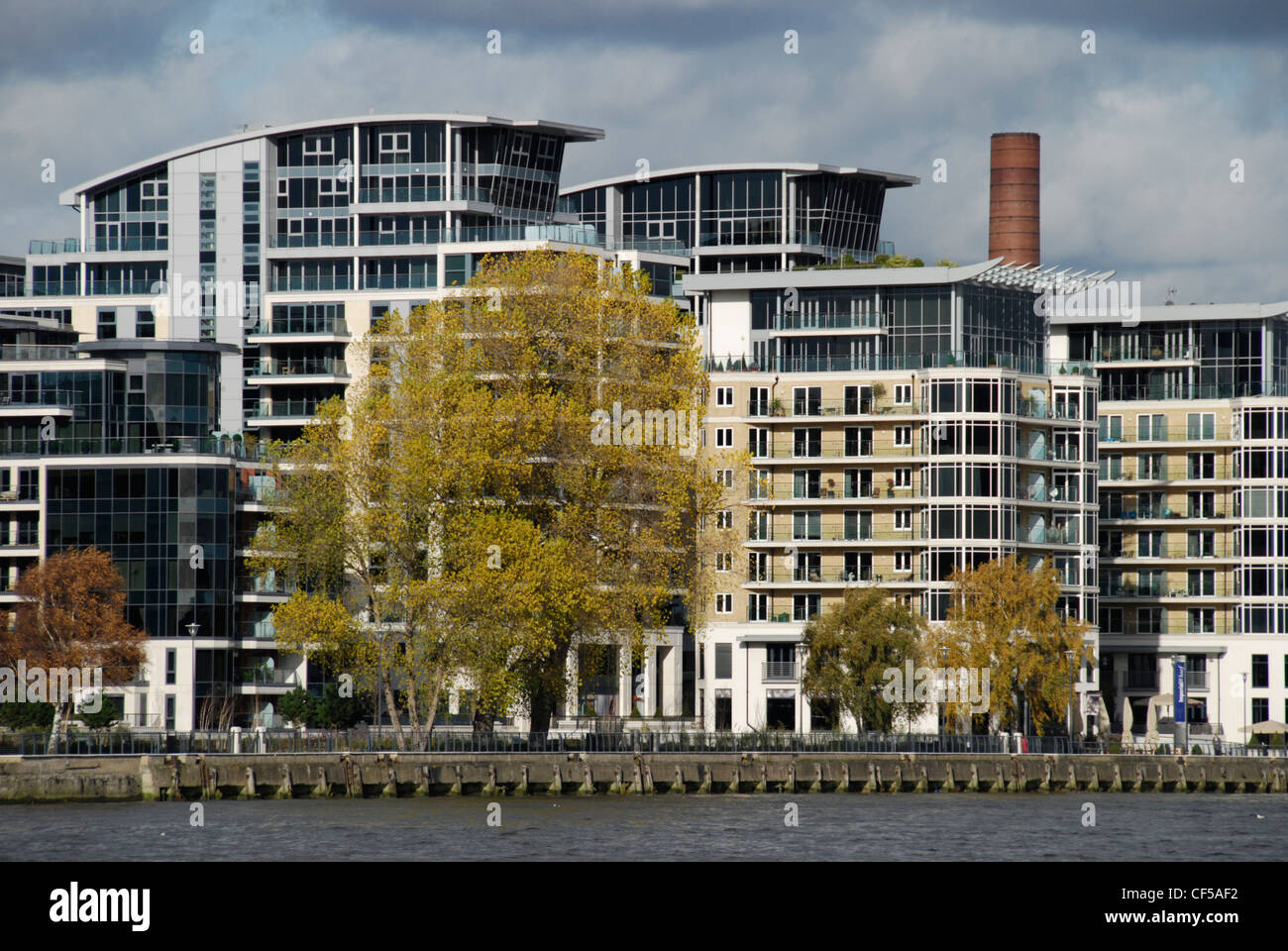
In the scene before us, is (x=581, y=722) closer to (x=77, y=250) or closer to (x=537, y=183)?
(x=537, y=183)

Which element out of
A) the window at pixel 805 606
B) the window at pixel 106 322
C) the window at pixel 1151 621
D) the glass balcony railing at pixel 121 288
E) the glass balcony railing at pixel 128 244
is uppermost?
the glass balcony railing at pixel 128 244

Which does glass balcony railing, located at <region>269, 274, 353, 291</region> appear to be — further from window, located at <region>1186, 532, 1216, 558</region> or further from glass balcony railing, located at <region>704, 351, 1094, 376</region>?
window, located at <region>1186, 532, 1216, 558</region>

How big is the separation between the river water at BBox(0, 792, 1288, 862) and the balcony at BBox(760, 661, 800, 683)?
36163mm

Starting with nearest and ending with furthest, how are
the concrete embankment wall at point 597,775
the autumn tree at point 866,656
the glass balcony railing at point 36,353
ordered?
the concrete embankment wall at point 597,775 → the autumn tree at point 866,656 → the glass balcony railing at point 36,353

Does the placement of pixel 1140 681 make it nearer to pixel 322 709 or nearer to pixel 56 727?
pixel 322 709

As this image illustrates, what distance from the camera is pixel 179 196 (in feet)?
504

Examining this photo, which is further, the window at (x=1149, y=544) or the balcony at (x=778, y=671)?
the window at (x=1149, y=544)

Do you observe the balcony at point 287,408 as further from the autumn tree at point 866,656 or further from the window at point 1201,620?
the window at point 1201,620

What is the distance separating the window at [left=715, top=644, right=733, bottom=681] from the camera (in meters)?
130

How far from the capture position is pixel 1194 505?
142 metres

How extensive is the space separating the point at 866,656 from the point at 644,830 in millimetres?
39274

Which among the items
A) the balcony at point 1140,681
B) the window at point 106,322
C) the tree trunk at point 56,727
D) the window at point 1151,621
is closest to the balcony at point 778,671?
the balcony at point 1140,681

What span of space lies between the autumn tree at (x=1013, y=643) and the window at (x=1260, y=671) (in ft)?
99.8

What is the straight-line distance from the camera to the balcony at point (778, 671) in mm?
128750
